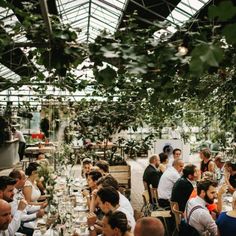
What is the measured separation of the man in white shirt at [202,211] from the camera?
4.11 m

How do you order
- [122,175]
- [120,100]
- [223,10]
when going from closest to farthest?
[223,10] → [122,175] → [120,100]

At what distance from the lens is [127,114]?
9.28 metres

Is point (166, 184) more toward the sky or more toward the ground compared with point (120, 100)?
more toward the ground

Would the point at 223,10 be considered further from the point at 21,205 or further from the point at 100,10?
the point at 100,10

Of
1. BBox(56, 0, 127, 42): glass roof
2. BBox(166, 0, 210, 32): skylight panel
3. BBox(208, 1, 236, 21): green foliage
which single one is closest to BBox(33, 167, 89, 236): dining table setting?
BBox(208, 1, 236, 21): green foliage

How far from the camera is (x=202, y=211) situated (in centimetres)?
412

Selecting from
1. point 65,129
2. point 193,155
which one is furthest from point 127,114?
point 193,155

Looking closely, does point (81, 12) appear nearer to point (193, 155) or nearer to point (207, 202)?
point (207, 202)

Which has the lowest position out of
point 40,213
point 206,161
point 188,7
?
point 40,213

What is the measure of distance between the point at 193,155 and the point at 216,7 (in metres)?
19.1

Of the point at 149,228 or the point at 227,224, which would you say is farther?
the point at 227,224

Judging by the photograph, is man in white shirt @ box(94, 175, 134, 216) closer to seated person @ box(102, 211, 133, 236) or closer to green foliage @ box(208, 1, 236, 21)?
seated person @ box(102, 211, 133, 236)

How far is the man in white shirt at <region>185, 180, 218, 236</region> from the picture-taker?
4105 mm

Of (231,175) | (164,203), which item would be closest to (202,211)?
(164,203)
